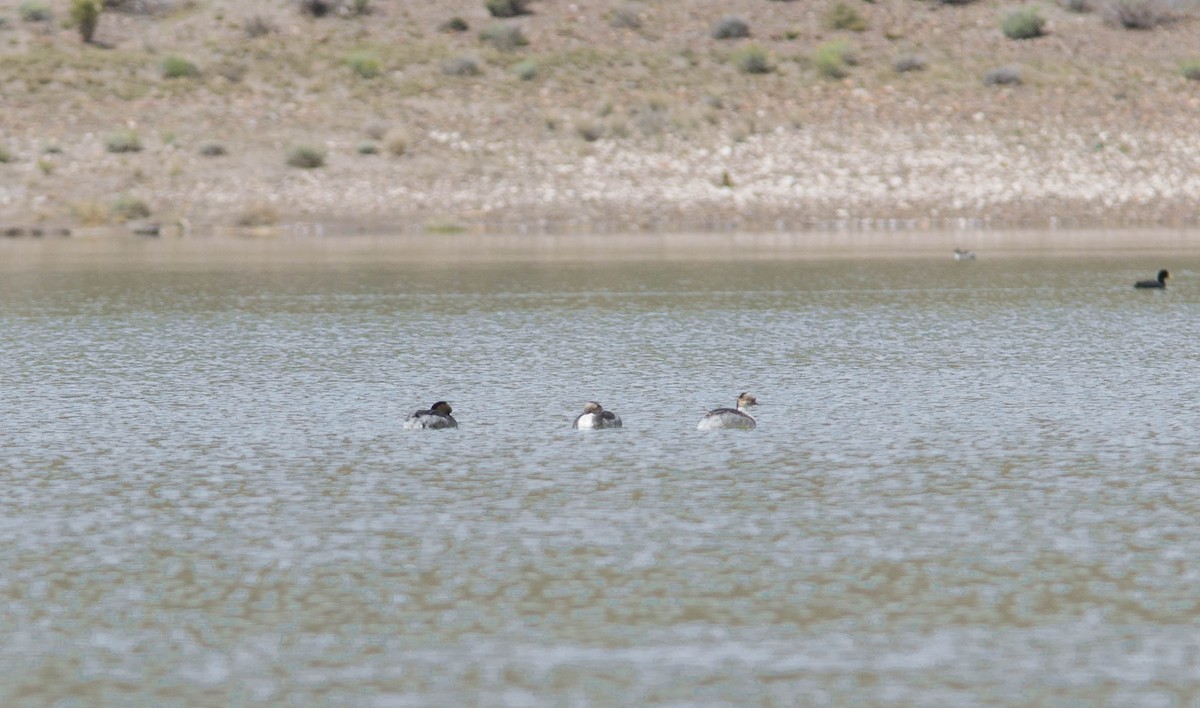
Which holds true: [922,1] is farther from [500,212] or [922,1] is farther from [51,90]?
[51,90]

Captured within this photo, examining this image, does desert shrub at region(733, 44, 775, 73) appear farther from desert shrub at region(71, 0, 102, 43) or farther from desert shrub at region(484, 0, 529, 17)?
desert shrub at region(71, 0, 102, 43)

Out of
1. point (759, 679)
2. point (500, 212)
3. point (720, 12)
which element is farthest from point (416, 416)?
point (720, 12)

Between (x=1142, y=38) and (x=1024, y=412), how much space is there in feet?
193

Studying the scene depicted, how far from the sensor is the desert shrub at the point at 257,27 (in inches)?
2795

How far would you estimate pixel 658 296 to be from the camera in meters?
34.0

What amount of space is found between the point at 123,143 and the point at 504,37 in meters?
16.9

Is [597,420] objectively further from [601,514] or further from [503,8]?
[503,8]

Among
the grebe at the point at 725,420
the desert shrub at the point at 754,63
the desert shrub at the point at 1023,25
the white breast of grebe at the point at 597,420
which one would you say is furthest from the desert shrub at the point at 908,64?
the white breast of grebe at the point at 597,420

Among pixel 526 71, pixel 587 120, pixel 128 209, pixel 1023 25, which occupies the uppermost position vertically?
pixel 1023 25

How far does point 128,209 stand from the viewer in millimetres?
55375

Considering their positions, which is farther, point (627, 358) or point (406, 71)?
point (406, 71)

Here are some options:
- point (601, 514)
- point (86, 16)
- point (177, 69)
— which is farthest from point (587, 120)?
point (601, 514)

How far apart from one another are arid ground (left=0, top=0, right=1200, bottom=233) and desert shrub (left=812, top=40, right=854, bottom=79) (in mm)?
157

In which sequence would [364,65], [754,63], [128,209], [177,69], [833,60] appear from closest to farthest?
[128,209] → [177,69] → [364,65] → [833,60] → [754,63]
